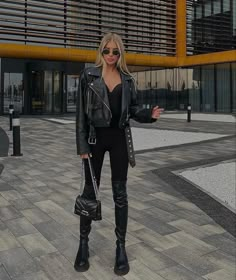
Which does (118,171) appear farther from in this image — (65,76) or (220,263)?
(65,76)

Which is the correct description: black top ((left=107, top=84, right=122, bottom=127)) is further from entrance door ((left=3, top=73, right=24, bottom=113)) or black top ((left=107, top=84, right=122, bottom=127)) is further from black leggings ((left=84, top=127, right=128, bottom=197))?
entrance door ((left=3, top=73, right=24, bottom=113))

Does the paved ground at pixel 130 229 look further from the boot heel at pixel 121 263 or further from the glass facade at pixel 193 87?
the glass facade at pixel 193 87

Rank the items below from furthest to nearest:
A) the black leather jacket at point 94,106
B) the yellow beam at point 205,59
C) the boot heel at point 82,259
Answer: the yellow beam at point 205,59 → the boot heel at point 82,259 → the black leather jacket at point 94,106

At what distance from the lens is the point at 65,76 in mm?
28594

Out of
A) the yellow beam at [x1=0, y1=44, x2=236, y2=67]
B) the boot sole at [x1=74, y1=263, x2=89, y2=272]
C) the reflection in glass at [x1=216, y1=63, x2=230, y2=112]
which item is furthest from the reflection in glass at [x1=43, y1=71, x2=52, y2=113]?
the boot sole at [x1=74, y1=263, x2=89, y2=272]

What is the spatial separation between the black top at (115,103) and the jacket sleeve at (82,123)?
218 millimetres

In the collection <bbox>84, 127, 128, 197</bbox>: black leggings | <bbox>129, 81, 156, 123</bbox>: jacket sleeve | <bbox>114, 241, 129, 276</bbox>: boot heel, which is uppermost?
<bbox>129, 81, 156, 123</bbox>: jacket sleeve

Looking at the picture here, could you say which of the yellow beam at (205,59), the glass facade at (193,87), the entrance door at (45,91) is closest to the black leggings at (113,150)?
the entrance door at (45,91)

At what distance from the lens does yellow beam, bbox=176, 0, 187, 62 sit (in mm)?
28031

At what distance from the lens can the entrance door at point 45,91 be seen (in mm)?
27688

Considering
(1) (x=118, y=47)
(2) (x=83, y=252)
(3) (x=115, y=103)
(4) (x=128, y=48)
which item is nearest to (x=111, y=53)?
(1) (x=118, y=47)

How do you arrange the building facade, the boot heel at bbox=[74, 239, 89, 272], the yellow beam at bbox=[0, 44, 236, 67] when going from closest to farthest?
the boot heel at bbox=[74, 239, 89, 272] → the yellow beam at bbox=[0, 44, 236, 67] → the building facade

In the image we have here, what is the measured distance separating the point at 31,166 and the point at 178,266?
16.7 ft

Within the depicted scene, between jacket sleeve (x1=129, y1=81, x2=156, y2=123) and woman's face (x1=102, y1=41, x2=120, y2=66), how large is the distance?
10.3 inches
